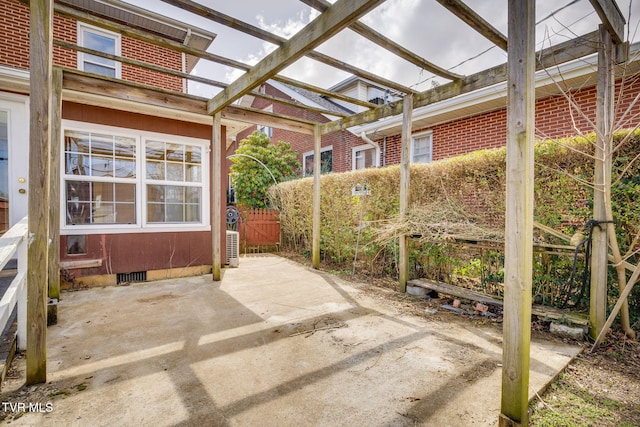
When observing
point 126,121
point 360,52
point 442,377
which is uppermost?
point 360,52

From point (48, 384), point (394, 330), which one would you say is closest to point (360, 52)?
point (394, 330)

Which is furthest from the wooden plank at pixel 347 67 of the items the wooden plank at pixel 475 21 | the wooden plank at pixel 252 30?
the wooden plank at pixel 475 21

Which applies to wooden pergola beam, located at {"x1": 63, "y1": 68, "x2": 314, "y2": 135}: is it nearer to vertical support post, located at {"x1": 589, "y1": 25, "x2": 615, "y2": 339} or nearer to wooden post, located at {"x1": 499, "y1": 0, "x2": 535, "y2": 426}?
vertical support post, located at {"x1": 589, "y1": 25, "x2": 615, "y2": 339}

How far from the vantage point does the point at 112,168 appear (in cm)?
511

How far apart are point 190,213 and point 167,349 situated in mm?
3556

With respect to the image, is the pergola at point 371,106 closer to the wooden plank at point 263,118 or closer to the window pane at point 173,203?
the wooden plank at point 263,118

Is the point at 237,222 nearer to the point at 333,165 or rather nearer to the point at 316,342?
the point at 333,165

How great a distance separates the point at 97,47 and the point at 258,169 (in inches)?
213

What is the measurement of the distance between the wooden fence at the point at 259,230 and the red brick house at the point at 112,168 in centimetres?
250

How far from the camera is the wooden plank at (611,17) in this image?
8.22 feet

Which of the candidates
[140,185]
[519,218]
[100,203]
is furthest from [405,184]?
[100,203]

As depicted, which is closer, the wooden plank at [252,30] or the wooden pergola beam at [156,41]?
the wooden plank at [252,30]

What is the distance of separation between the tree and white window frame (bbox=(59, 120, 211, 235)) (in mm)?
4320

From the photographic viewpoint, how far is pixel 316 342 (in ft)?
9.21
